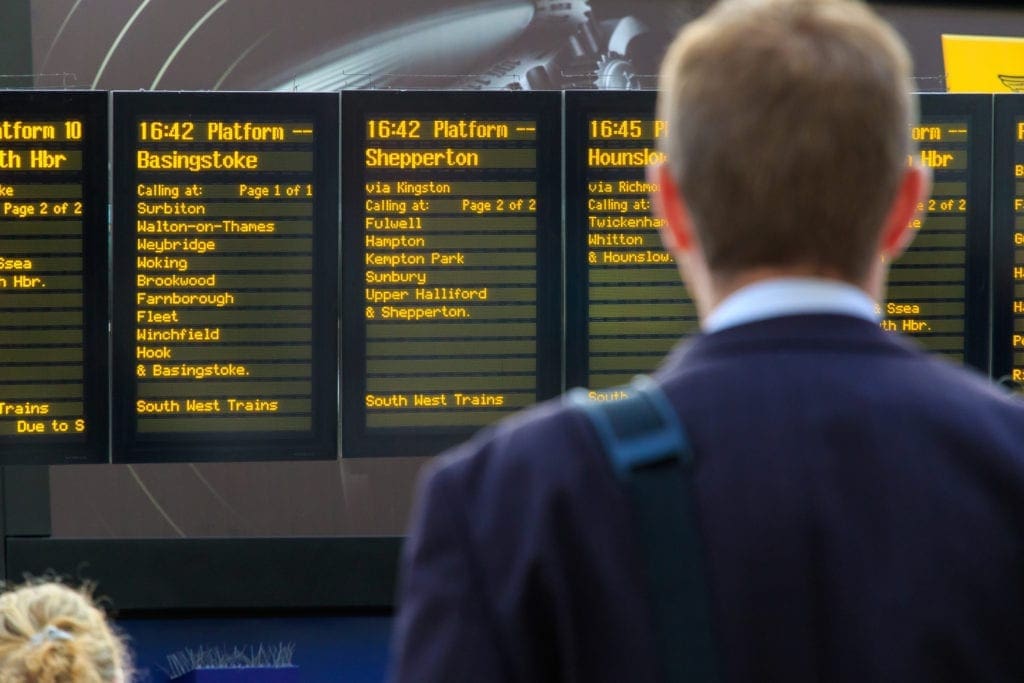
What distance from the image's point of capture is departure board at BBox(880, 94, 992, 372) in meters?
5.33

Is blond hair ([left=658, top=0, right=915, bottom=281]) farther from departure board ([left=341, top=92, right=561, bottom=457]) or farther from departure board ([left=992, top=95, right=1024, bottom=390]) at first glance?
departure board ([left=992, top=95, right=1024, bottom=390])

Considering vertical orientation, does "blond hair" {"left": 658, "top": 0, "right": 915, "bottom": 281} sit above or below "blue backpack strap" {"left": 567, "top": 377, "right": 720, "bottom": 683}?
above

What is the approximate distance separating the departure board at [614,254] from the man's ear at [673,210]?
3.95 metres

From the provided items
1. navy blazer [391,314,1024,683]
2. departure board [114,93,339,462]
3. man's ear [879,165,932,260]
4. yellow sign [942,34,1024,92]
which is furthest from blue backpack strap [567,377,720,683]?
yellow sign [942,34,1024,92]

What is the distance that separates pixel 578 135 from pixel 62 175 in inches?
63.4

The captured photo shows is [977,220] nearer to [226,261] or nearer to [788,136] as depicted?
[226,261]

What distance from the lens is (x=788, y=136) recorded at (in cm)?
111

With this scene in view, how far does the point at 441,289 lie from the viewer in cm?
512

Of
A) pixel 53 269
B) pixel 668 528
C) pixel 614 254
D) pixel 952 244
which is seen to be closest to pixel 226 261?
pixel 53 269

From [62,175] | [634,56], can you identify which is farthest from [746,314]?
[634,56]

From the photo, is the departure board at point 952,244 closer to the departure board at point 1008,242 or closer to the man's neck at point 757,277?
the departure board at point 1008,242

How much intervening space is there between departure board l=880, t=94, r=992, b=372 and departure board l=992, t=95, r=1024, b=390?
0.11 ft

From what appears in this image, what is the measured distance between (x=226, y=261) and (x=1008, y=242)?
2.52 meters

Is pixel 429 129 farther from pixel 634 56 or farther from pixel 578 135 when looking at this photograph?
pixel 634 56
